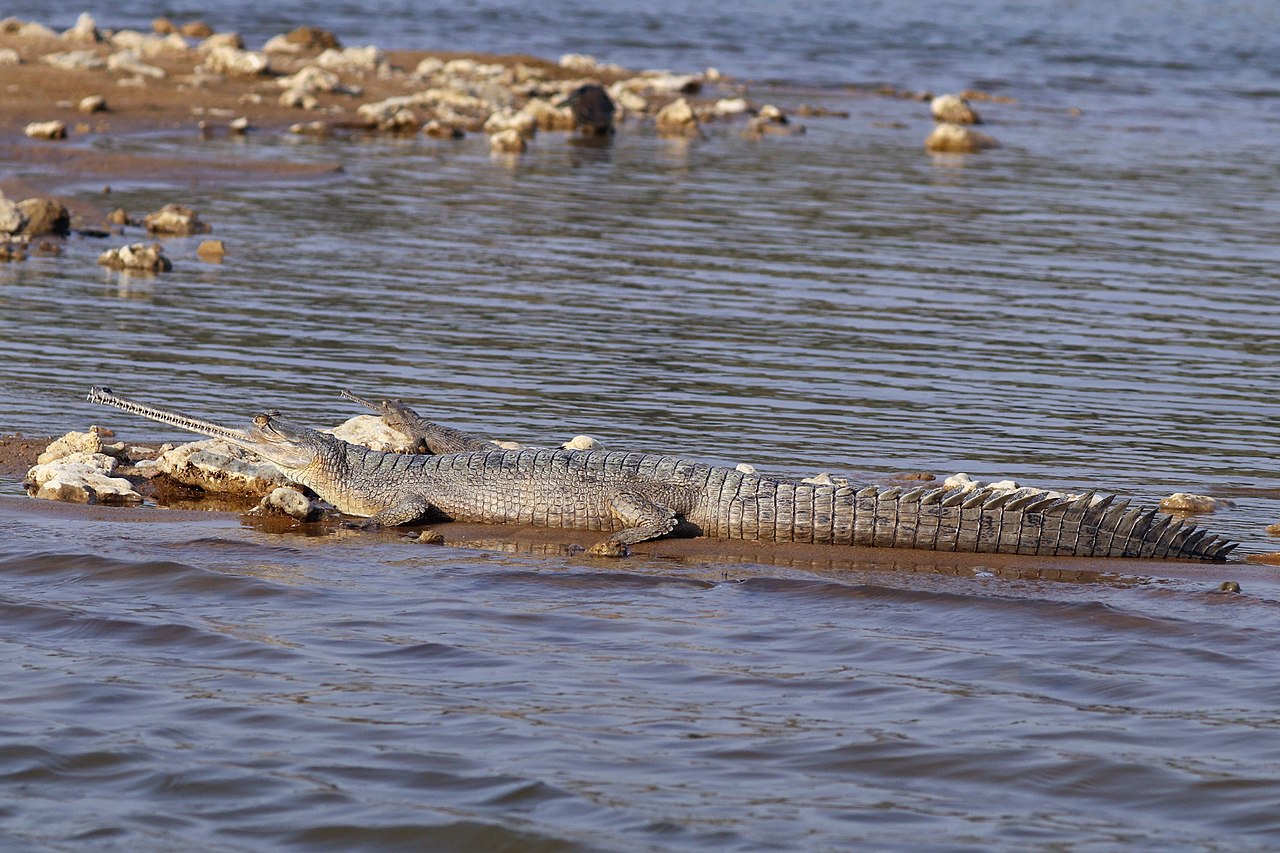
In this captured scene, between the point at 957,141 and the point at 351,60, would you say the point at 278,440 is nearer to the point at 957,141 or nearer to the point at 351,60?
the point at 957,141

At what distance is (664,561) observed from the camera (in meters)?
7.20

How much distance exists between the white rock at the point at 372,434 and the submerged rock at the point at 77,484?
1.02 metres

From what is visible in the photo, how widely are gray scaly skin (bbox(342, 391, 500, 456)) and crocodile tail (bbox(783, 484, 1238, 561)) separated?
5.80 feet

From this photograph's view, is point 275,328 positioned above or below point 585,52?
below

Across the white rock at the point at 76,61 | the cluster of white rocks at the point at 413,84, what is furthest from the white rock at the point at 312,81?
the white rock at the point at 76,61

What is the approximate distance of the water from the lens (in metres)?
4.86

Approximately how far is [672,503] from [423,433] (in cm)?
152

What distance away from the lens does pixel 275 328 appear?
37.7ft

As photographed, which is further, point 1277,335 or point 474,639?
point 1277,335

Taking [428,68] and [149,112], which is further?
[428,68]

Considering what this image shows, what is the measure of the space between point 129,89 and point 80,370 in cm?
1535

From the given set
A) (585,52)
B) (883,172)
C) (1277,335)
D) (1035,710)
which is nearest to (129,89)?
(883,172)

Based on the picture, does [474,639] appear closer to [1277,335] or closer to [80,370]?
[80,370]

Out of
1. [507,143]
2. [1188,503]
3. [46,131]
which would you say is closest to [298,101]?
[507,143]
